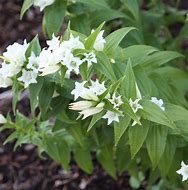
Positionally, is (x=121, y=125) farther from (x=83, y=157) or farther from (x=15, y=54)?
→ (x=83, y=157)

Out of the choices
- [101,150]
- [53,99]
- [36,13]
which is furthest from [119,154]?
[36,13]

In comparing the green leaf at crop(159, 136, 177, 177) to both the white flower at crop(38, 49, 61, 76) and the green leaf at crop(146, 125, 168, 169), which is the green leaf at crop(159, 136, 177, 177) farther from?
the white flower at crop(38, 49, 61, 76)

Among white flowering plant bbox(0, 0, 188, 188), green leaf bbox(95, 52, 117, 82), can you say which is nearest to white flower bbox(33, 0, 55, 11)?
white flowering plant bbox(0, 0, 188, 188)

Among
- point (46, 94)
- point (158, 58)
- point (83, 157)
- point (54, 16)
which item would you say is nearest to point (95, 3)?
point (54, 16)

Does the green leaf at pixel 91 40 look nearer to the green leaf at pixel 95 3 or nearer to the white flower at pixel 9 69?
the white flower at pixel 9 69

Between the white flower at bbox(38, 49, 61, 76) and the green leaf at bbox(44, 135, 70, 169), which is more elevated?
the white flower at bbox(38, 49, 61, 76)

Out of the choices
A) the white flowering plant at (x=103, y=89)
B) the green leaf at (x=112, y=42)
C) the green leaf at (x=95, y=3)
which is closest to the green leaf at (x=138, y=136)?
the white flowering plant at (x=103, y=89)

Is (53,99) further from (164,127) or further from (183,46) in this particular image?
(183,46)
